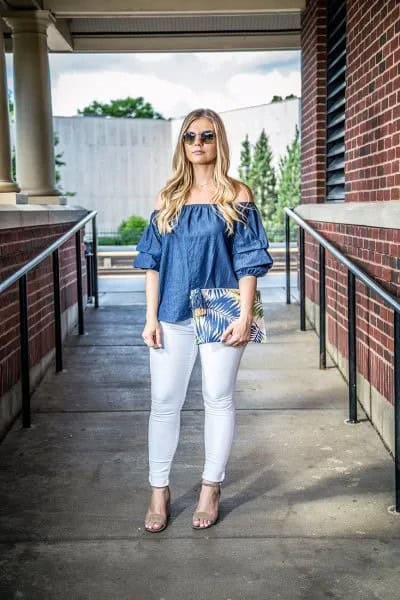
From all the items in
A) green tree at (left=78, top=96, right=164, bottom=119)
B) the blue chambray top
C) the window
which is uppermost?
green tree at (left=78, top=96, right=164, bottom=119)

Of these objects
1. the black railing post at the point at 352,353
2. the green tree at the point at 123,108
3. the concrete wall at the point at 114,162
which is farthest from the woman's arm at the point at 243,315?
the green tree at the point at 123,108

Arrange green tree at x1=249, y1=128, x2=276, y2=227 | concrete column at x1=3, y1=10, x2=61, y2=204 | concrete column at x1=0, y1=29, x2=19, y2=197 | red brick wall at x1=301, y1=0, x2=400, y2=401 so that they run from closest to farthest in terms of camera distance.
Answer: red brick wall at x1=301, y1=0, x2=400, y2=401, concrete column at x1=0, y1=29, x2=19, y2=197, concrete column at x1=3, y1=10, x2=61, y2=204, green tree at x1=249, y1=128, x2=276, y2=227

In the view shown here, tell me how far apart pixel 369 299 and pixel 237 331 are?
6.66 ft

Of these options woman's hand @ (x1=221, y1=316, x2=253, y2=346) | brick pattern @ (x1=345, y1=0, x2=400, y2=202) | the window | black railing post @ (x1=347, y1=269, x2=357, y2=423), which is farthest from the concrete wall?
woman's hand @ (x1=221, y1=316, x2=253, y2=346)

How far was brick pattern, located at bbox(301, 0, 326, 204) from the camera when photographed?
8289 mm

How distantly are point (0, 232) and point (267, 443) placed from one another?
1940mm

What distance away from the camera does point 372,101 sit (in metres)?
5.85

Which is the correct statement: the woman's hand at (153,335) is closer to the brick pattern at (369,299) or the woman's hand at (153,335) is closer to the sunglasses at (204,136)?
the sunglasses at (204,136)

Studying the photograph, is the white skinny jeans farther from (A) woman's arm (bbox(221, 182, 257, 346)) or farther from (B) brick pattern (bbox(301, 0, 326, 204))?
(B) brick pattern (bbox(301, 0, 326, 204))

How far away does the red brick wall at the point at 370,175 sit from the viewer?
16.2ft

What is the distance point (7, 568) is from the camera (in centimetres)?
339

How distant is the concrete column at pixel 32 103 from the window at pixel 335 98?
298 cm

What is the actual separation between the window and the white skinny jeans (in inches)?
167

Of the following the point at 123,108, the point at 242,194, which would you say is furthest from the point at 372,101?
the point at 123,108
